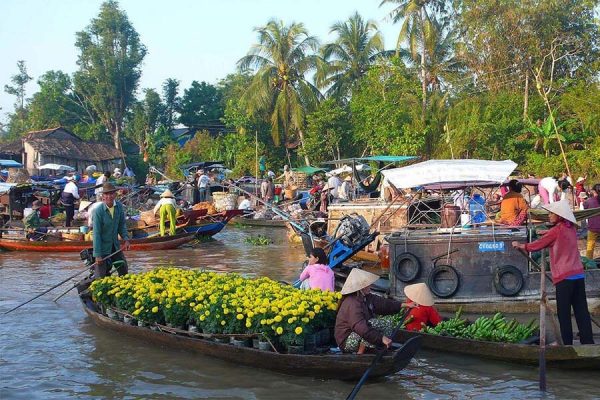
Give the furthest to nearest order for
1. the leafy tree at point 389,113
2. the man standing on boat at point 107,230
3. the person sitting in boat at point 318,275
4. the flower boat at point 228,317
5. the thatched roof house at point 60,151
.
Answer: the thatched roof house at point 60,151, the leafy tree at point 389,113, the man standing on boat at point 107,230, the person sitting in boat at point 318,275, the flower boat at point 228,317

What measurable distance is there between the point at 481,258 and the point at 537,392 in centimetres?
297

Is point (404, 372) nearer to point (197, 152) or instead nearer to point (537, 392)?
point (537, 392)

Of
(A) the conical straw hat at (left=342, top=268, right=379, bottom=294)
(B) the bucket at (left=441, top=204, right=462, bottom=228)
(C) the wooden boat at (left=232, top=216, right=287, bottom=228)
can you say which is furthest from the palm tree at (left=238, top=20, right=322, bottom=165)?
(A) the conical straw hat at (left=342, top=268, right=379, bottom=294)

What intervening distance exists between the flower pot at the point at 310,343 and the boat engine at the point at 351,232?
3.87 metres

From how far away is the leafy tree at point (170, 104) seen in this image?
164 ft

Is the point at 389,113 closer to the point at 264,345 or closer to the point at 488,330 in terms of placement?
the point at 488,330

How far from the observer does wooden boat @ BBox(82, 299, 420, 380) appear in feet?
20.2

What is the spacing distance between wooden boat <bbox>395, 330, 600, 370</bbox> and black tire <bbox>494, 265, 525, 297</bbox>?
2102mm

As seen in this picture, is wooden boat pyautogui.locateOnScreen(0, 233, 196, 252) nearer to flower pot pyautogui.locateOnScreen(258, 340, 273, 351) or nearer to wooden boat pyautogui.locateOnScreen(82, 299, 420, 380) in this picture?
wooden boat pyautogui.locateOnScreen(82, 299, 420, 380)

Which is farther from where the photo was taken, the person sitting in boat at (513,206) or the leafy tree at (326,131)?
the leafy tree at (326,131)

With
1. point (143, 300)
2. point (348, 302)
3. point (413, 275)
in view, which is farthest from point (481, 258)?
point (143, 300)

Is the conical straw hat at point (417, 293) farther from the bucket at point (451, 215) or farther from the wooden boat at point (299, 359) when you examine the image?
the bucket at point (451, 215)

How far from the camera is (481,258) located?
9.23 m

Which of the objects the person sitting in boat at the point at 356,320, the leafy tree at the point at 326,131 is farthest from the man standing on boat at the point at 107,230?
the leafy tree at the point at 326,131
